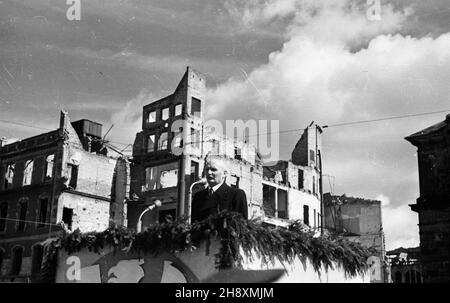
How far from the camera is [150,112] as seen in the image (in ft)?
139

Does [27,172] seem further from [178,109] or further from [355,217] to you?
[355,217]

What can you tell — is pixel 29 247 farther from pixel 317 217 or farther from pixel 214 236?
pixel 214 236

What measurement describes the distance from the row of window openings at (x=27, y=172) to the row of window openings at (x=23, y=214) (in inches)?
61.5

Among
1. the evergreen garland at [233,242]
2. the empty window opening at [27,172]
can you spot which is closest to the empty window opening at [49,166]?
the empty window opening at [27,172]

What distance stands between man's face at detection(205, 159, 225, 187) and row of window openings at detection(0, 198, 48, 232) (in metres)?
31.8

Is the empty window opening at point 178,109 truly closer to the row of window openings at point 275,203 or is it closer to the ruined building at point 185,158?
the ruined building at point 185,158

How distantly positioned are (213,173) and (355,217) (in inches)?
1896

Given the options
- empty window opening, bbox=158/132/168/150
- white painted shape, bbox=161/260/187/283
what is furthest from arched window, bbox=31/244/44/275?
white painted shape, bbox=161/260/187/283

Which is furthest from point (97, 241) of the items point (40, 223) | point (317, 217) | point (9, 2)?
point (317, 217)

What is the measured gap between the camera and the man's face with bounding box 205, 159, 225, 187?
6844 millimetres

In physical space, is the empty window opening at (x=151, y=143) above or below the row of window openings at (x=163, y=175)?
above

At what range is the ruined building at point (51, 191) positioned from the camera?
37281 millimetres

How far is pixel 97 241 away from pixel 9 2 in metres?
6.25

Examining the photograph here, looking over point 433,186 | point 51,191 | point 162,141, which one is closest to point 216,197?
point 433,186
